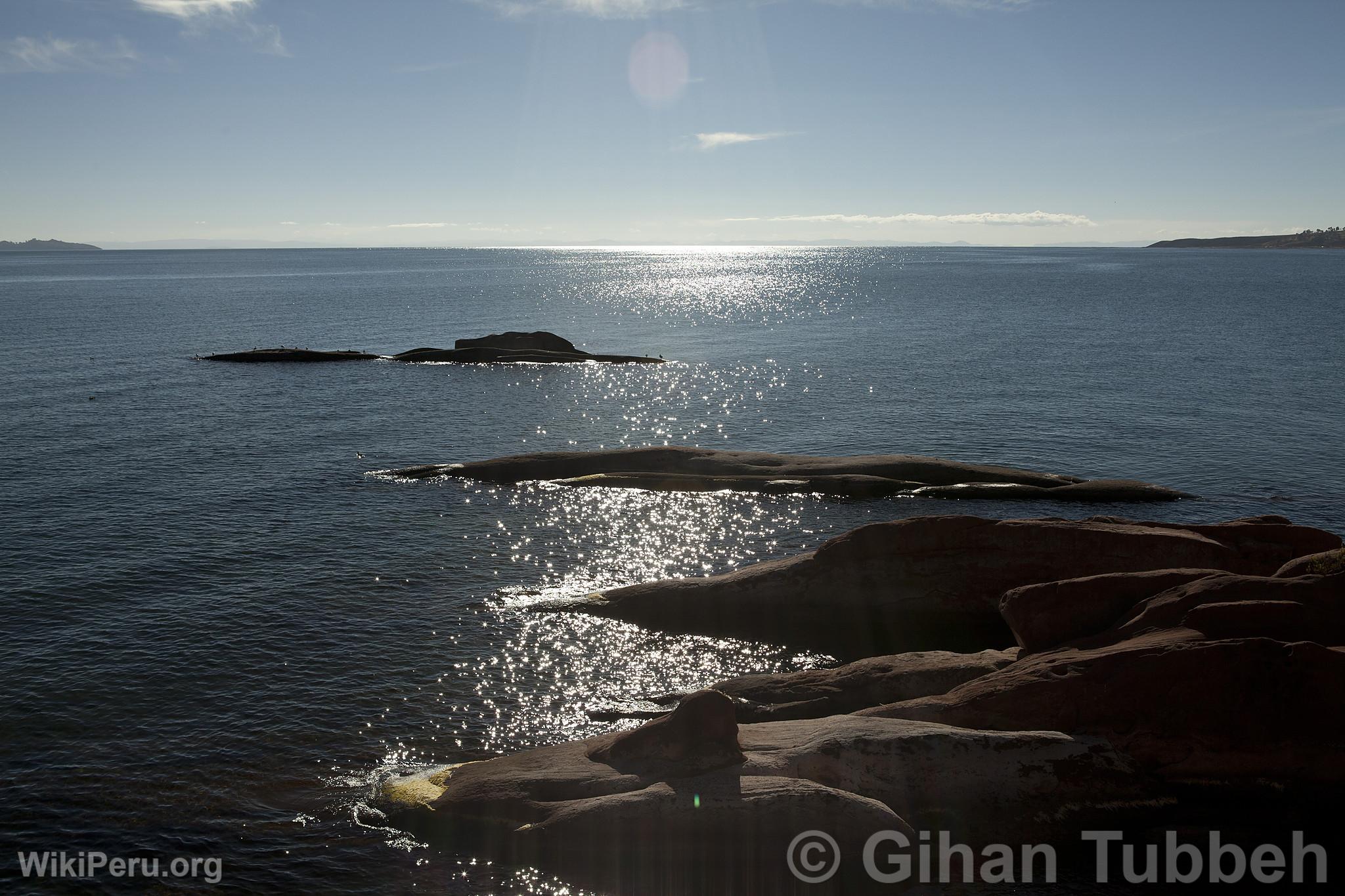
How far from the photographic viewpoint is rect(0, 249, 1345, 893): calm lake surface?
76.4ft

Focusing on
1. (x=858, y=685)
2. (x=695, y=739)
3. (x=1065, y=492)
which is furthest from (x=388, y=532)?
(x=1065, y=492)

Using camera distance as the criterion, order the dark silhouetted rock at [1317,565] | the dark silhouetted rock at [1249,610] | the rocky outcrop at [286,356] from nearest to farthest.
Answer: the dark silhouetted rock at [1249,610] < the dark silhouetted rock at [1317,565] < the rocky outcrop at [286,356]

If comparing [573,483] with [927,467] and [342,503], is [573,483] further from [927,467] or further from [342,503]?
[927,467]

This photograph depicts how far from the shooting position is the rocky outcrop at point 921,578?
100ft

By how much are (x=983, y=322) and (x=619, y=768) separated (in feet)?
449

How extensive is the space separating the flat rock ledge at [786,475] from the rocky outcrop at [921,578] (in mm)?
14529

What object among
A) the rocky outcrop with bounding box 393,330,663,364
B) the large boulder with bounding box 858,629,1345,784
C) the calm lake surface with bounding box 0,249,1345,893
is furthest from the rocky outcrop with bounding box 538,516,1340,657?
the rocky outcrop with bounding box 393,330,663,364

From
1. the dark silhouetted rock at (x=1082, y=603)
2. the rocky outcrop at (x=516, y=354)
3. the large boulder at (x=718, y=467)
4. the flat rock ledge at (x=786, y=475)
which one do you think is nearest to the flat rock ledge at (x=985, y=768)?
the dark silhouetted rock at (x=1082, y=603)

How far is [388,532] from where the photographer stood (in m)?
43.2

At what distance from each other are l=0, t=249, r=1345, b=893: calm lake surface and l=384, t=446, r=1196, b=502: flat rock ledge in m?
1.34

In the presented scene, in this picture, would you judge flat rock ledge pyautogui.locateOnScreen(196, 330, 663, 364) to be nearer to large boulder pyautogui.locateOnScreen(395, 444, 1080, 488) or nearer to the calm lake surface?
the calm lake surface

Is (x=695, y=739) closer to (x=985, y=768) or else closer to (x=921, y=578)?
(x=985, y=768)

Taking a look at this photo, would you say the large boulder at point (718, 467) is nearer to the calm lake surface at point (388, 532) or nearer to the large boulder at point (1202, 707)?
the calm lake surface at point (388, 532)

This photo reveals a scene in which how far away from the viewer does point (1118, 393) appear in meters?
79.6
